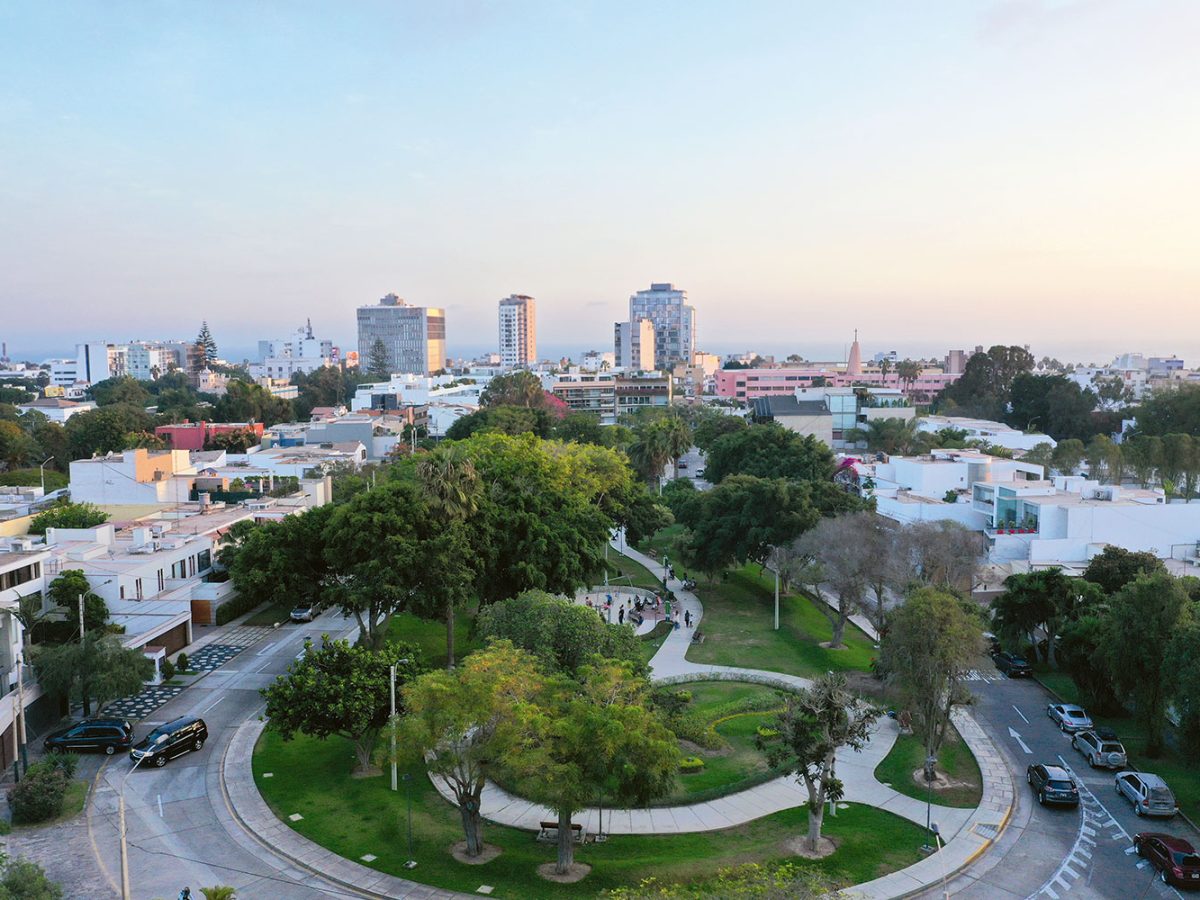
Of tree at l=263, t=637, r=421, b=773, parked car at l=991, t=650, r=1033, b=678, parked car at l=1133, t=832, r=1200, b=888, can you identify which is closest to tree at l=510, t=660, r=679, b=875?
tree at l=263, t=637, r=421, b=773

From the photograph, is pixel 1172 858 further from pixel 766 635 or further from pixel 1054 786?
pixel 766 635

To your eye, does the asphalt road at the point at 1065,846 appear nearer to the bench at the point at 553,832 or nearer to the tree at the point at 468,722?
the bench at the point at 553,832

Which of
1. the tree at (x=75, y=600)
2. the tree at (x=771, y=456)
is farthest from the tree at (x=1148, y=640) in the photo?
the tree at (x=75, y=600)

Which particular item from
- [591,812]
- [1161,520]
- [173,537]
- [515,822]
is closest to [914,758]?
→ [591,812]

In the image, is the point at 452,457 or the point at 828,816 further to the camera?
the point at 452,457

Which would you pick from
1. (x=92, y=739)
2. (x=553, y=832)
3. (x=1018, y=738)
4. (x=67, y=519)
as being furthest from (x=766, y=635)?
(x=67, y=519)

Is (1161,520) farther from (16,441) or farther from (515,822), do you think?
(16,441)
